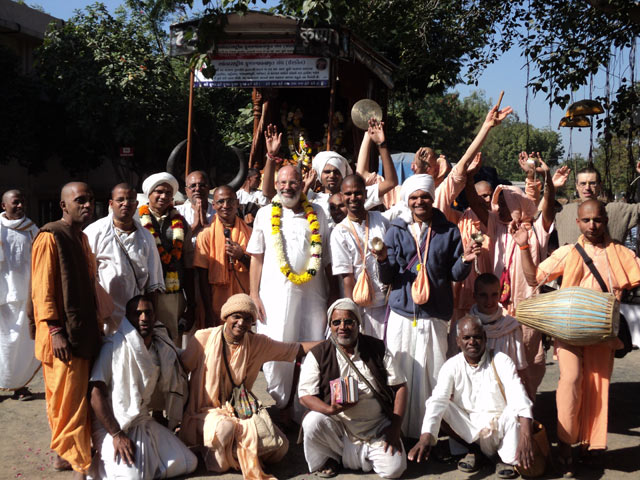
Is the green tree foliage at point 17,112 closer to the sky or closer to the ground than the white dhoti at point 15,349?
Result: closer to the sky

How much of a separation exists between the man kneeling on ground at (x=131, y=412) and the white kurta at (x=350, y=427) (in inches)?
32.3

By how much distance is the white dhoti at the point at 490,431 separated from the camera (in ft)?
13.8

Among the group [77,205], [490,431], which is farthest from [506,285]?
[77,205]

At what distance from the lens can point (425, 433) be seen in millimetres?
4254

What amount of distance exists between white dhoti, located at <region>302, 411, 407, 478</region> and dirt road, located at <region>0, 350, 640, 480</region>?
0.08m

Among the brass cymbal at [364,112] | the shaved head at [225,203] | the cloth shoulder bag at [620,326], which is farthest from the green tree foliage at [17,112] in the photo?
the cloth shoulder bag at [620,326]

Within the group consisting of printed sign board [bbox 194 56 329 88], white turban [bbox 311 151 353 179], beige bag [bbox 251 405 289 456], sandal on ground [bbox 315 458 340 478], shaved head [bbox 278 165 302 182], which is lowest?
sandal on ground [bbox 315 458 340 478]

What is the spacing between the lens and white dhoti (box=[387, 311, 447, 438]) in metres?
4.76

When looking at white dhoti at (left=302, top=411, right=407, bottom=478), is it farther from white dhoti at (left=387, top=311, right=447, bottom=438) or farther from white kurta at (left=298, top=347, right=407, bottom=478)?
white dhoti at (left=387, top=311, right=447, bottom=438)

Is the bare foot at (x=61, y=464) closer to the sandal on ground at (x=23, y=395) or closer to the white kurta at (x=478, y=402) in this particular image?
the sandal on ground at (x=23, y=395)

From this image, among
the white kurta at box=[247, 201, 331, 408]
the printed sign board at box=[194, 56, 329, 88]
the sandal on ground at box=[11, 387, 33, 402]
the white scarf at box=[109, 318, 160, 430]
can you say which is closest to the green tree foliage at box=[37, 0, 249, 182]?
the printed sign board at box=[194, 56, 329, 88]

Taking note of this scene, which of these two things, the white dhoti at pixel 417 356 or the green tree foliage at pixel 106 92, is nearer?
the white dhoti at pixel 417 356

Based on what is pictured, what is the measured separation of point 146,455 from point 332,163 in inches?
109

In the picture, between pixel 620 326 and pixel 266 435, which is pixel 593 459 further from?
pixel 266 435
